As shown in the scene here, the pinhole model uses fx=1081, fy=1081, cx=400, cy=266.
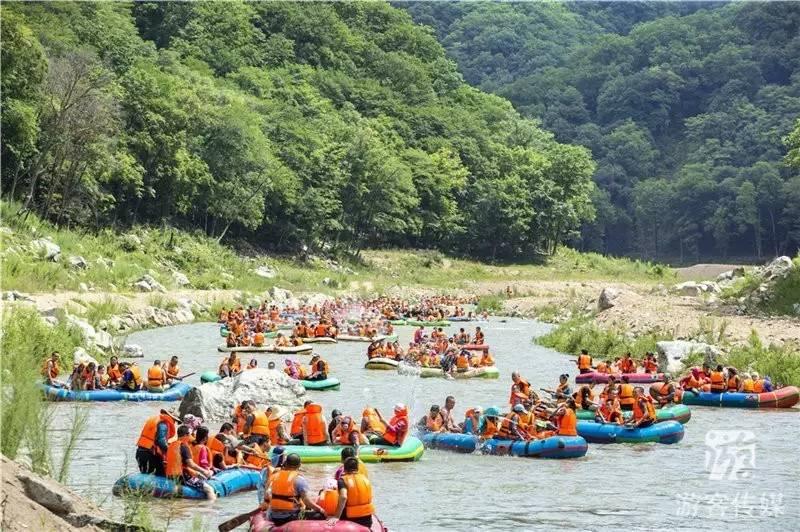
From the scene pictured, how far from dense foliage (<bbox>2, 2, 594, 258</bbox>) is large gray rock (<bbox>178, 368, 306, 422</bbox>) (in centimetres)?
2612

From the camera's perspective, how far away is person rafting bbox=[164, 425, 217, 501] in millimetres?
16000

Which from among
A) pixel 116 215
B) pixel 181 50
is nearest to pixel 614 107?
pixel 181 50

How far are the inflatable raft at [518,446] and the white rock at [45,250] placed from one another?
1031 inches

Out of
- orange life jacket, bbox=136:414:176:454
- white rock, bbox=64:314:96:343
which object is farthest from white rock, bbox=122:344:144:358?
orange life jacket, bbox=136:414:176:454

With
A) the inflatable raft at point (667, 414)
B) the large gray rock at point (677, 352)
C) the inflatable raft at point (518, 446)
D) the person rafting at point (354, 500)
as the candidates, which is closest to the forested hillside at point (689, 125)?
the large gray rock at point (677, 352)

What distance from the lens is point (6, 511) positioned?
10562 mm

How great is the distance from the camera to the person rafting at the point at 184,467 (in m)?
16.0

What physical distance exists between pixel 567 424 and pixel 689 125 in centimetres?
12527

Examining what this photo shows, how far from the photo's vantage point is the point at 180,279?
177ft

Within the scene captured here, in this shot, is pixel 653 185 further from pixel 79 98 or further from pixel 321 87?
pixel 79 98

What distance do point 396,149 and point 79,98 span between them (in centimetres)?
4900

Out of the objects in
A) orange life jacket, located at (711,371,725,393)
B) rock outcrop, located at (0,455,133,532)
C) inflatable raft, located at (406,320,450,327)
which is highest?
inflatable raft, located at (406,320,450,327)

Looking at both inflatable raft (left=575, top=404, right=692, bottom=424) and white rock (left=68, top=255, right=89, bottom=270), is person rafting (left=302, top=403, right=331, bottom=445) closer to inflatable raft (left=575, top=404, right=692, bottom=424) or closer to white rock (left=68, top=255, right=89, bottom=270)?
inflatable raft (left=575, top=404, right=692, bottom=424)

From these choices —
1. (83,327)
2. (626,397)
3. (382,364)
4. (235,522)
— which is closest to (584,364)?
(382,364)
